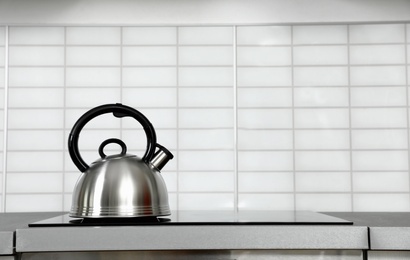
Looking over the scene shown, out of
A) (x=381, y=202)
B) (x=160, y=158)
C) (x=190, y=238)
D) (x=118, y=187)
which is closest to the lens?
(x=190, y=238)

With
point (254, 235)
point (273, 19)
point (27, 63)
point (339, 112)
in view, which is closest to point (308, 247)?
point (254, 235)

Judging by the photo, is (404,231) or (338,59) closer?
(404,231)

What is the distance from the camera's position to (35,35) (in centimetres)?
227

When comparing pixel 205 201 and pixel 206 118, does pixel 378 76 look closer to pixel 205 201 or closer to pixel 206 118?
pixel 206 118

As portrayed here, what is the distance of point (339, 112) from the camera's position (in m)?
2.23

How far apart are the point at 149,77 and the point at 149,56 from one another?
80mm

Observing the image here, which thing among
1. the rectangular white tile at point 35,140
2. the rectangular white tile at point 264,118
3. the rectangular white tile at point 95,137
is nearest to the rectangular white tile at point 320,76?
the rectangular white tile at point 264,118

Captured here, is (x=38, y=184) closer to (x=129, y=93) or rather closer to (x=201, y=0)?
(x=129, y=93)

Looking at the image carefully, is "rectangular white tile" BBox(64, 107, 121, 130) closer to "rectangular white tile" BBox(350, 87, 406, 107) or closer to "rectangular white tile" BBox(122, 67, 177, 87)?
"rectangular white tile" BBox(122, 67, 177, 87)

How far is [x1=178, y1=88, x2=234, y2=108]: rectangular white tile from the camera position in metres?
2.24

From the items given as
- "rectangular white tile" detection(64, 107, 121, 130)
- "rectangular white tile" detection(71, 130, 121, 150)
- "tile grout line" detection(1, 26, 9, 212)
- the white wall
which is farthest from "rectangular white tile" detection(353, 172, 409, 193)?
"tile grout line" detection(1, 26, 9, 212)

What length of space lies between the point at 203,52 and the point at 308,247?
3.57ft

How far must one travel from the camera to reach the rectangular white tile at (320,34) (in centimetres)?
225

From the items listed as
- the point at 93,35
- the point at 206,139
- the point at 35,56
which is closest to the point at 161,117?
the point at 206,139
